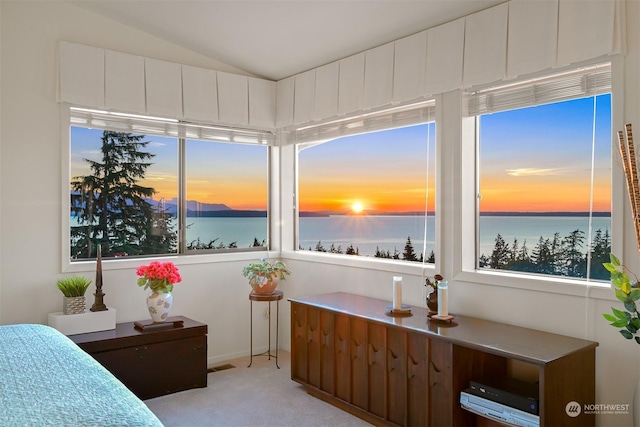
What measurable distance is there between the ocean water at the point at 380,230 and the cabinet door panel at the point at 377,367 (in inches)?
30.3

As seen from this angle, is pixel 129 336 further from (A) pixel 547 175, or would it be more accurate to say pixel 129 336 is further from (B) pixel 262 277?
(A) pixel 547 175

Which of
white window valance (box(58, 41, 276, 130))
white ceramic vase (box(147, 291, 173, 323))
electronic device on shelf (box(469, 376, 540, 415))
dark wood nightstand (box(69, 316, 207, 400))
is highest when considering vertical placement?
white window valance (box(58, 41, 276, 130))

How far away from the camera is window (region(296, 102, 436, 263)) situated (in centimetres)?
357

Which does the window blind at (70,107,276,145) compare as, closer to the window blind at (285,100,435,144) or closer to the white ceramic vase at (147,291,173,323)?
the window blind at (285,100,435,144)

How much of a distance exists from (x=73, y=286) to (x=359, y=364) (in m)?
2.00

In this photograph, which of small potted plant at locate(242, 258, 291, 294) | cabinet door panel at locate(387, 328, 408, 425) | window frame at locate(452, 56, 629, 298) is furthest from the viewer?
small potted plant at locate(242, 258, 291, 294)

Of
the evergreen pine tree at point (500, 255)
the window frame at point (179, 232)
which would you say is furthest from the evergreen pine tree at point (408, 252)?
the window frame at point (179, 232)

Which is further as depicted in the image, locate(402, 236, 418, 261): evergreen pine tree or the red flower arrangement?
locate(402, 236, 418, 261): evergreen pine tree

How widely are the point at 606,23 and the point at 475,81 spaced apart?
2.47 feet

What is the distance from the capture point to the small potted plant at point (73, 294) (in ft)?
10.9

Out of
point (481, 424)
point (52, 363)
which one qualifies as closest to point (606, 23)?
point (481, 424)

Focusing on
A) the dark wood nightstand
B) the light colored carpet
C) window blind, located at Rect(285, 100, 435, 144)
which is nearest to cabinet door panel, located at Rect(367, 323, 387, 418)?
the light colored carpet

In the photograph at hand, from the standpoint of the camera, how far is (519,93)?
2891 millimetres

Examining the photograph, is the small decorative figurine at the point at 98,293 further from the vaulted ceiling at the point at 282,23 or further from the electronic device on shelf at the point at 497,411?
the electronic device on shelf at the point at 497,411
